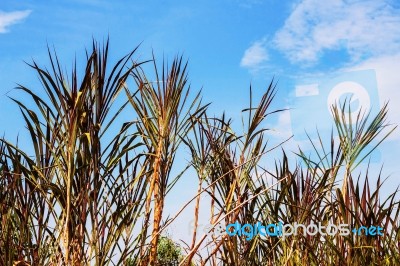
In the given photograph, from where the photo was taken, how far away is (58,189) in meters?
1.96

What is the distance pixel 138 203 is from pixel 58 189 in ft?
1.26

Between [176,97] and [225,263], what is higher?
[176,97]

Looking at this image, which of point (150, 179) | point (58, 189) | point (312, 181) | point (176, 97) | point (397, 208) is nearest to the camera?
point (58, 189)

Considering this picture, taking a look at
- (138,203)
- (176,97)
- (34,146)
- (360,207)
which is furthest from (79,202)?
(360,207)

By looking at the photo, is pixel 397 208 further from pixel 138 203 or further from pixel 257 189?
pixel 138 203

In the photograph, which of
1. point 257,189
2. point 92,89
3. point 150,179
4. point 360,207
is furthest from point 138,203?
point 257,189

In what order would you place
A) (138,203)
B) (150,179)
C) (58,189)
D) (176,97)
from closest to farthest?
(58,189), (138,203), (150,179), (176,97)

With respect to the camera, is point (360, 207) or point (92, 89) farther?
point (360, 207)

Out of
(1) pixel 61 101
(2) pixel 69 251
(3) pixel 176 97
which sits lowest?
(2) pixel 69 251

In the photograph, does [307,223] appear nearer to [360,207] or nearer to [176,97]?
[360,207]

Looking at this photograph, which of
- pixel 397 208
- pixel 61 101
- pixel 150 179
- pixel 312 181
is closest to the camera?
pixel 61 101

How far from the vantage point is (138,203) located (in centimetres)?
225

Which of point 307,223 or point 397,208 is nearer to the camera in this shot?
point 397,208

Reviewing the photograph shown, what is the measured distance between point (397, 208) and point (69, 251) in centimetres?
176
